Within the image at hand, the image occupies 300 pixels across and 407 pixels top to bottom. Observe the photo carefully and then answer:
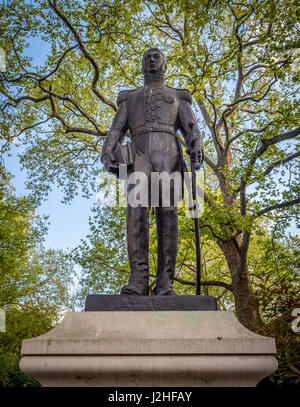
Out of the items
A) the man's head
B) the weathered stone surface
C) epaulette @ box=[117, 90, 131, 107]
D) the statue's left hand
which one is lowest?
the weathered stone surface

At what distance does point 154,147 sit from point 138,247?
112 cm

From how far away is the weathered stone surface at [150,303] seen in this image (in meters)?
3.37

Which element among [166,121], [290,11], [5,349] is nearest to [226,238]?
[290,11]

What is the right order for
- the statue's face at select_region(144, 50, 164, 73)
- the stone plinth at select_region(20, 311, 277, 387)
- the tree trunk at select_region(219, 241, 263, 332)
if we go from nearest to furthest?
1. the stone plinth at select_region(20, 311, 277, 387)
2. the statue's face at select_region(144, 50, 164, 73)
3. the tree trunk at select_region(219, 241, 263, 332)

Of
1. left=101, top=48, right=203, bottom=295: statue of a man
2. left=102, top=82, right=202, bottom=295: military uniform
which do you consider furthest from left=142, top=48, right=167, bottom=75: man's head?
left=102, top=82, right=202, bottom=295: military uniform

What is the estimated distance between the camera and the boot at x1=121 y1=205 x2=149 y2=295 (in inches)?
145

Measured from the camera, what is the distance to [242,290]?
1093 cm

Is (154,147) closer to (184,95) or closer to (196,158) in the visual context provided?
(196,158)

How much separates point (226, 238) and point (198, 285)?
8130 millimetres

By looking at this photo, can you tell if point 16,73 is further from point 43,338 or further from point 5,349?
point 43,338

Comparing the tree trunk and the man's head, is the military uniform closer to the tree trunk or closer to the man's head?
the man's head

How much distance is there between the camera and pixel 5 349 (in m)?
15.1

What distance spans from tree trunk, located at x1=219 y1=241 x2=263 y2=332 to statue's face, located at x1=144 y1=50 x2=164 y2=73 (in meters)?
7.35
